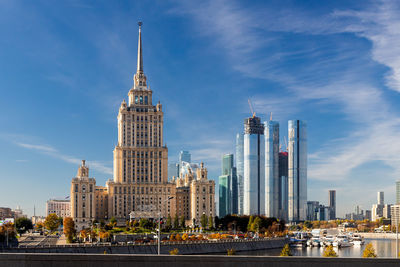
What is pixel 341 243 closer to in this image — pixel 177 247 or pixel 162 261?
pixel 177 247

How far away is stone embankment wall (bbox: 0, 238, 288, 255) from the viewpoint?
10932cm

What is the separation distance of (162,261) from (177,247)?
347 ft

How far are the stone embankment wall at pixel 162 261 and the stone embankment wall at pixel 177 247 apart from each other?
77.3 meters

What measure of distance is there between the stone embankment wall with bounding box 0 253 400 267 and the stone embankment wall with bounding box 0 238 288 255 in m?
77.3

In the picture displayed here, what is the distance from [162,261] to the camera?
26.2 meters

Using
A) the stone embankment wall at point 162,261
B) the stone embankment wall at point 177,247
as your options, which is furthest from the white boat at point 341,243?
the stone embankment wall at point 162,261

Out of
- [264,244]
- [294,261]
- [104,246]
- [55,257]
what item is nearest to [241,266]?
[294,261]

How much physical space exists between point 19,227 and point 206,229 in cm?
6491

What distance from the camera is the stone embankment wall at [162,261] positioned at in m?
26.1

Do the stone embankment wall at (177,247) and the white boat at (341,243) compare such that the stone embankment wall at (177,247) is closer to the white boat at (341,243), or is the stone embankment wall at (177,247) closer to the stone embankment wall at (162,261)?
the white boat at (341,243)

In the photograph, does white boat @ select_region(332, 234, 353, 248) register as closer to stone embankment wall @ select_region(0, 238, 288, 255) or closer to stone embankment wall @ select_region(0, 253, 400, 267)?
stone embankment wall @ select_region(0, 238, 288, 255)

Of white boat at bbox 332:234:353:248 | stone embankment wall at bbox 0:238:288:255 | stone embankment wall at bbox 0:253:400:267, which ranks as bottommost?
white boat at bbox 332:234:353:248

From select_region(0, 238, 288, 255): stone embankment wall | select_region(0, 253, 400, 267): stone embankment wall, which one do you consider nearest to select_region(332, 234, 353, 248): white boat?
select_region(0, 238, 288, 255): stone embankment wall

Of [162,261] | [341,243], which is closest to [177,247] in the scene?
[341,243]
